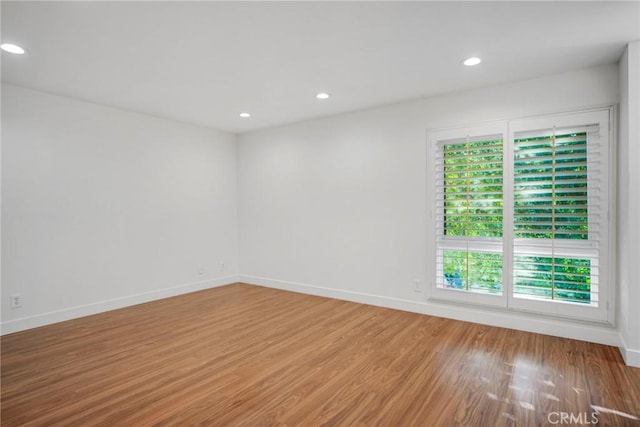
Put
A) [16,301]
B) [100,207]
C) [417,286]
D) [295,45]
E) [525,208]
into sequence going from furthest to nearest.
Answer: [100,207]
[417,286]
[16,301]
[525,208]
[295,45]

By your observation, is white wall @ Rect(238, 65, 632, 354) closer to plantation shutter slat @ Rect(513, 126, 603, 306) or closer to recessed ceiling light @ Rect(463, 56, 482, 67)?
plantation shutter slat @ Rect(513, 126, 603, 306)

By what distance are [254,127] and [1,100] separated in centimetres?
302

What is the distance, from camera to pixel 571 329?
326 centimetres

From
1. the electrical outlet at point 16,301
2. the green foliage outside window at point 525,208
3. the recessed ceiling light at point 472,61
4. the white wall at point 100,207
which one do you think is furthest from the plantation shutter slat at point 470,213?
the electrical outlet at point 16,301

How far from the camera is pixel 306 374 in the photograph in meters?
2.63

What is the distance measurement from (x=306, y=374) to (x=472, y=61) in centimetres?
306

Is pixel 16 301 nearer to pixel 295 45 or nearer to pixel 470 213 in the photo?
pixel 295 45

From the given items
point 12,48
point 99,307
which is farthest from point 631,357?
point 12,48

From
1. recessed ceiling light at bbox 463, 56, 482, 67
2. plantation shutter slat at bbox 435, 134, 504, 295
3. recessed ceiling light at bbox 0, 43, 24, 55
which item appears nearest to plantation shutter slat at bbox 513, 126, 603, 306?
plantation shutter slat at bbox 435, 134, 504, 295

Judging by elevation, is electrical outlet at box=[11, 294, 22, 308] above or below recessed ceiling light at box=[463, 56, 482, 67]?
below

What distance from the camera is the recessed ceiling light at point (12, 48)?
2693 mm

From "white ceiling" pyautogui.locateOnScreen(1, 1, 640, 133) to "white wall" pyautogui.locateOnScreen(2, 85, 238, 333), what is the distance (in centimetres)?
45

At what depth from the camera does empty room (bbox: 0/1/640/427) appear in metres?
2.31

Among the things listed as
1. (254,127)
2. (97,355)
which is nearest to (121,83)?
(254,127)
